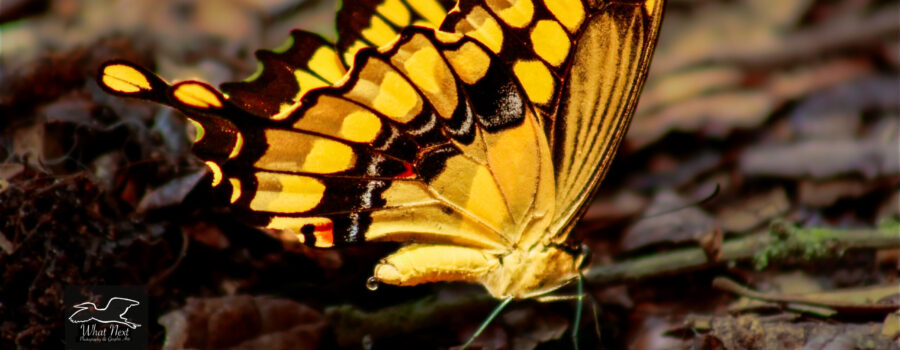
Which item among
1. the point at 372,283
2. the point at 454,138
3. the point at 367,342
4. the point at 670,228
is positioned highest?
the point at 454,138

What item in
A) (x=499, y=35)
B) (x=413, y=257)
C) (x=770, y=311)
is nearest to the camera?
(x=499, y=35)

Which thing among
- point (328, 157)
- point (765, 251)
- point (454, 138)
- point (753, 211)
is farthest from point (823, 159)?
point (328, 157)

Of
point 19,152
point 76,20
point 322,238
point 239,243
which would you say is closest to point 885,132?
point 322,238

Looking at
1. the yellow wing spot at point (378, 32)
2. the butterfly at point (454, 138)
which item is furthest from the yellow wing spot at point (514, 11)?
the yellow wing spot at point (378, 32)

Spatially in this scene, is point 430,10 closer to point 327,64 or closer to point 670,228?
point 327,64

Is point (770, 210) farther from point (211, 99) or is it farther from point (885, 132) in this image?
point (211, 99)

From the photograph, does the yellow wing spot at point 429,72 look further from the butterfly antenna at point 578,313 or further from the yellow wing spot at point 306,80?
the butterfly antenna at point 578,313

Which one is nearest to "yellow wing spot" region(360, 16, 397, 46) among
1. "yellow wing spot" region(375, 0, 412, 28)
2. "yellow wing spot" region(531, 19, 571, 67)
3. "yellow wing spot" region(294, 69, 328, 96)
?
"yellow wing spot" region(375, 0, 412, 28)
